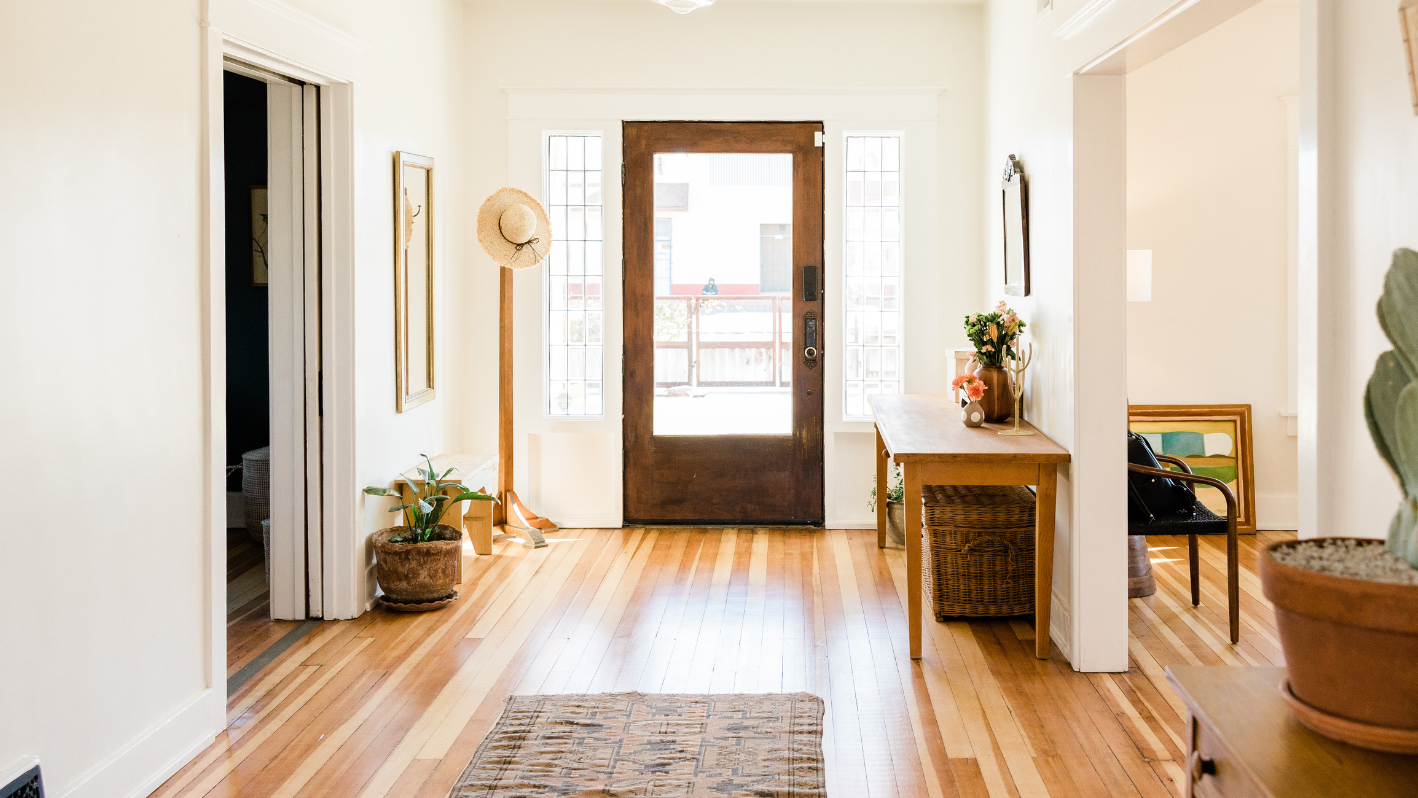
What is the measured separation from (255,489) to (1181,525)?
178 inches

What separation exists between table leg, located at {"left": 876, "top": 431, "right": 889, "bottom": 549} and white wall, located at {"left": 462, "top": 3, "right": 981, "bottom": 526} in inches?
11.7

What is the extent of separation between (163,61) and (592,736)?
7.50 feet

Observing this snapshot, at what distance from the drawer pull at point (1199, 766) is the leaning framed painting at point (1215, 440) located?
4365 mm

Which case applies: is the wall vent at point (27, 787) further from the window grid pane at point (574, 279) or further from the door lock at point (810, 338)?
the door lock at point (810, 338)

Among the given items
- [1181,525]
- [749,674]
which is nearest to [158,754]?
[749,674]

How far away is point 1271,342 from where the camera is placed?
5.77 metres

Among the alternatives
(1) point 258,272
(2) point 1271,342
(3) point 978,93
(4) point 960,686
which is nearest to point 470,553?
(1) point 258,272

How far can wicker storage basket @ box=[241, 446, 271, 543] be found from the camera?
5672 mm

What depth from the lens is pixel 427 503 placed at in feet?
15.6

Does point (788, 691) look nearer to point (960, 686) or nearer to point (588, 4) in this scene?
point (960, 686)

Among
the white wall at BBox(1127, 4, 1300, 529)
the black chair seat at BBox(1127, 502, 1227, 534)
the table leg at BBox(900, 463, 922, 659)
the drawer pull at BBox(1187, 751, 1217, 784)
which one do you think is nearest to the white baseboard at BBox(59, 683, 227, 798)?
the table leg at BBox(900, 463, 922, 659)

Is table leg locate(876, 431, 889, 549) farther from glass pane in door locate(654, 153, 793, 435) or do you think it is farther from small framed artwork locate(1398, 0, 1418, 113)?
small framed artwork locate(1398, 0, 1418, 113)

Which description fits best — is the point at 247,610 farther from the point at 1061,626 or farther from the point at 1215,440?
the point at 1215,440

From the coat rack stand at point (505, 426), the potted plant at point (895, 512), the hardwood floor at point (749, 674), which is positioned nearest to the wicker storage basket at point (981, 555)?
the hardwood floor at point (749, 674)
